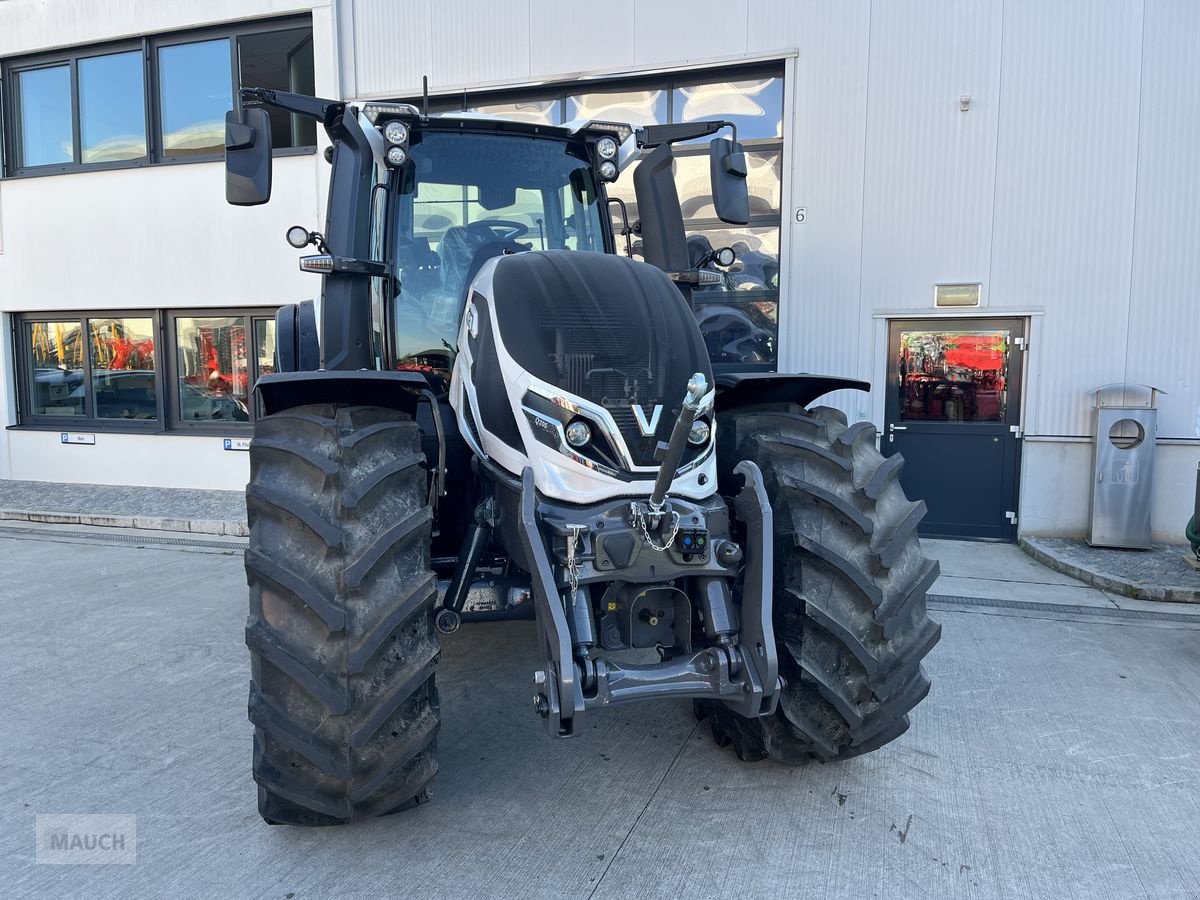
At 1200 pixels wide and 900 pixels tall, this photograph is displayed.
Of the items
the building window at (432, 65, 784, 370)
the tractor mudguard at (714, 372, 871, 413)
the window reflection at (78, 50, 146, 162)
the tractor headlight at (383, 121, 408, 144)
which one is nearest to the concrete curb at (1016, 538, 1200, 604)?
the building window at (432, 65, 784, 370)

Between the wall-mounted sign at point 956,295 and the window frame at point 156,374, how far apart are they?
22.6 ft

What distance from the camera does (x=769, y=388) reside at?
3.27 meters

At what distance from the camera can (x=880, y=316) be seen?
7.29 m

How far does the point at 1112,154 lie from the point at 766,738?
20.1ft

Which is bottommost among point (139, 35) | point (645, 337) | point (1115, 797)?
point (1115, 797)

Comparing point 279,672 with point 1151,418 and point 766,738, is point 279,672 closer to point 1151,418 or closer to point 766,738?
point 766,738

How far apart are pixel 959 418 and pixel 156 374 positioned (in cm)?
881

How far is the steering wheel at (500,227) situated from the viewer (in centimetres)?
379

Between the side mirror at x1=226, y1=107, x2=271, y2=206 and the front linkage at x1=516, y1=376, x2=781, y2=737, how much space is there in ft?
5.79

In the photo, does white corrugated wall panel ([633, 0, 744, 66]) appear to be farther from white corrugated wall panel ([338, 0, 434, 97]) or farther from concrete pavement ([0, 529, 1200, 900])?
concrete pavement ([0, 529, 1200, 900])

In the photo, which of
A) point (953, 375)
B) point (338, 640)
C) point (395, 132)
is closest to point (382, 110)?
point (395, 132)

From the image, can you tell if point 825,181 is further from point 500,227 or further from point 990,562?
point 500,227

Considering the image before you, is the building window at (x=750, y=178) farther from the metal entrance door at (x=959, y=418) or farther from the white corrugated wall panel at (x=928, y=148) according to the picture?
the metal entrance door at (x=959, y=418)

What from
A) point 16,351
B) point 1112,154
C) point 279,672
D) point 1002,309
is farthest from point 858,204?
point 16,351
